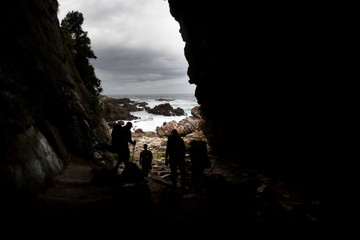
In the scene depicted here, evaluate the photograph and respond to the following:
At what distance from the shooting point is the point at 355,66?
4418 millimetres

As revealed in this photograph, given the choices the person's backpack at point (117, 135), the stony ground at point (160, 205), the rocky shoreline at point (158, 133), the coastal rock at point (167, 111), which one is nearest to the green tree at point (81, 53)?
the rocky shoreline at point (158, 133)

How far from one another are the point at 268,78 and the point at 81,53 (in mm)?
14621

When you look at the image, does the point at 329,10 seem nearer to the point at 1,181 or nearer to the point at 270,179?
the point at 270,179

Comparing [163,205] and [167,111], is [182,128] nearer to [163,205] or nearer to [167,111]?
[163,205]

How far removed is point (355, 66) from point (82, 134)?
32.3 ft

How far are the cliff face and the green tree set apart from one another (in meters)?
4.14

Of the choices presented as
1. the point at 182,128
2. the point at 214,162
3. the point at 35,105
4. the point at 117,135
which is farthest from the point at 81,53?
the point at 182,128

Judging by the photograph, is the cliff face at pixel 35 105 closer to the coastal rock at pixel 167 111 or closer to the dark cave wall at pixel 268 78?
the dark cave wall at pixel 268 78

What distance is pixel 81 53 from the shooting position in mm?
14727

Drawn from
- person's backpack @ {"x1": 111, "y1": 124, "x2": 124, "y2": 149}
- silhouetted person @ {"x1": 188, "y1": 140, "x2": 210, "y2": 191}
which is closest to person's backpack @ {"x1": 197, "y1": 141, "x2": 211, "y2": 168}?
silhouetted person @ {"x1": 188, "y1": 140, "x2": 210, "y2": 191}

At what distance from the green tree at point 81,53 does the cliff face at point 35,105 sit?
4.14 meters

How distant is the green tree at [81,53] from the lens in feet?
45.6

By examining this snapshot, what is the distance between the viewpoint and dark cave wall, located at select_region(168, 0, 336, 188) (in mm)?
5402

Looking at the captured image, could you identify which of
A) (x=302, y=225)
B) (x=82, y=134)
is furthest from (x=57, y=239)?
(x=82, y=134)
